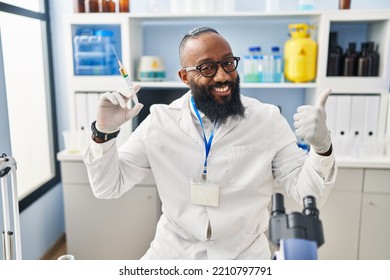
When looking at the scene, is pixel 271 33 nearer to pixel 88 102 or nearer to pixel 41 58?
pixel 88 102

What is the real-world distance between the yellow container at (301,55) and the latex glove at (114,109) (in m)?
1.24

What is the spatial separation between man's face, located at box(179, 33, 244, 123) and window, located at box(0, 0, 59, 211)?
111cm

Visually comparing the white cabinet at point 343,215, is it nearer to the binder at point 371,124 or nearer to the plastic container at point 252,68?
the binder at point 371,124

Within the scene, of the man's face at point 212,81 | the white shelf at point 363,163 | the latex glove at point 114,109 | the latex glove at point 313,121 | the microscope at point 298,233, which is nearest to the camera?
the microscope at point 298,233

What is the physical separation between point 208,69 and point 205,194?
0.42 meters

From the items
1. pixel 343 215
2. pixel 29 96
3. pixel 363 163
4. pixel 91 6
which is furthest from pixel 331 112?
pixel 29 96

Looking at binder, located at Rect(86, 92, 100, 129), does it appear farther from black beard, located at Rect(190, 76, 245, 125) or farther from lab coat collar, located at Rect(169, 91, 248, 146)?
black beard, located at Rect(190, 76, 245, 125)

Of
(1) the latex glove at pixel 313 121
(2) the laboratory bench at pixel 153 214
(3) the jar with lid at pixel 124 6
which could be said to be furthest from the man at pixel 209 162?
(3) the jar with lid at pixel 124 6

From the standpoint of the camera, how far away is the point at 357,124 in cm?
220

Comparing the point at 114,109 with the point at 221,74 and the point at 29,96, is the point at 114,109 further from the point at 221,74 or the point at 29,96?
the point at 29,96

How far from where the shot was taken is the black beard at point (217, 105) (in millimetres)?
1334


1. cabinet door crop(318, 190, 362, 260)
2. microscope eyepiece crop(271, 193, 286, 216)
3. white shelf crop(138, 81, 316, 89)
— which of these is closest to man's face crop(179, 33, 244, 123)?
microscope eyepiece crop(271, 193, 286, 216)

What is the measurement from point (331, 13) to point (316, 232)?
5.87ft
